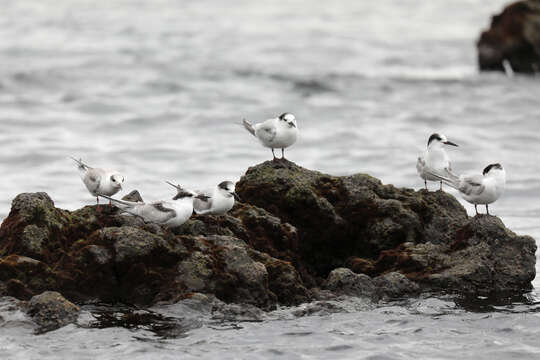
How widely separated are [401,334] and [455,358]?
0.71 meters

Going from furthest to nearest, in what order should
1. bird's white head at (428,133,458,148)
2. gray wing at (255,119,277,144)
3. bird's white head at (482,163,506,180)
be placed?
bird's white head at (428,133,458,148)
gray wing at (255,119,277,144)
bird's white head at (482,163,506,180)

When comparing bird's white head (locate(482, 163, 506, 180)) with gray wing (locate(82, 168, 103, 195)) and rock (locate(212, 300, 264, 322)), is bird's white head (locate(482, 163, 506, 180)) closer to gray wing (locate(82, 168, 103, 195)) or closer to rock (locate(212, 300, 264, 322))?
rock (locate(212, 300, 264, 322))

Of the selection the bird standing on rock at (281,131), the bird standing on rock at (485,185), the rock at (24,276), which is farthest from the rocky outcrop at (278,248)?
the bird standing on rock at (281,131)

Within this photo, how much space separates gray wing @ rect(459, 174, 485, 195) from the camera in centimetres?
1102

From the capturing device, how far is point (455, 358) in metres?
8.85

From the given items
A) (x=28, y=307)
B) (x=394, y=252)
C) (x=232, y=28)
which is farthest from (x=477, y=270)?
(x=232, y=28)

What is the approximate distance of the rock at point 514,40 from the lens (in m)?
29.2

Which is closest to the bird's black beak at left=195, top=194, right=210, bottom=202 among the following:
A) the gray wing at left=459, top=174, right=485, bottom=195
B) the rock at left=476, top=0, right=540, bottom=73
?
the gray wing at left=459, top=174, right=485, bottom=195

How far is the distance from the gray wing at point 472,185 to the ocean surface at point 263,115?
4.51 feet

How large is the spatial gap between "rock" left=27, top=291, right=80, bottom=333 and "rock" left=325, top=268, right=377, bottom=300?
282 cm

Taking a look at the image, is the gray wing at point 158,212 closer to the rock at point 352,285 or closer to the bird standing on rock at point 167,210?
the bird standing on rock at point 167,210

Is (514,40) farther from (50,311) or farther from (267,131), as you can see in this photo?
(50,311)

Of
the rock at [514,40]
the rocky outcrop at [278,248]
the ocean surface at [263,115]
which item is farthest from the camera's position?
the rock at [514,40]

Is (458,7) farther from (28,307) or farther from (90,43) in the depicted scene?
(28,307)
